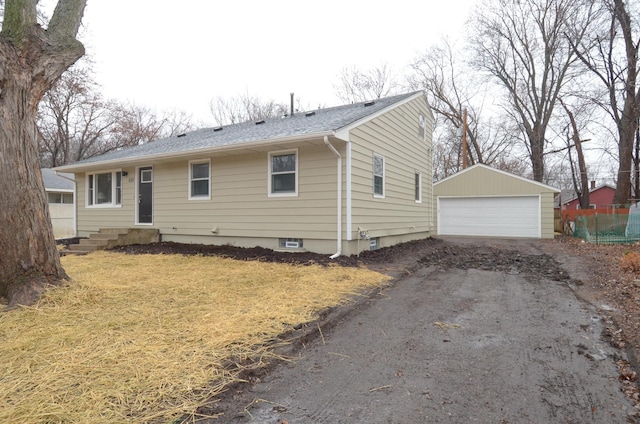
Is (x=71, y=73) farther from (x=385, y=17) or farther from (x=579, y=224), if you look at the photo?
(x=579, y=224)

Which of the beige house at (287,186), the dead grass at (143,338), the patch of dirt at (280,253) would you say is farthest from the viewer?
the beige house at (287,186)

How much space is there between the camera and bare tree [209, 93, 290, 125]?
2917cm

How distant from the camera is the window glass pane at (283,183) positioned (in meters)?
8.95

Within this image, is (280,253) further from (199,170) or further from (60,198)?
(60,198)

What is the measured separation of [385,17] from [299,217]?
1133cm

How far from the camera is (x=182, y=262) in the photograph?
827cm

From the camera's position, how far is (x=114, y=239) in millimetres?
10758

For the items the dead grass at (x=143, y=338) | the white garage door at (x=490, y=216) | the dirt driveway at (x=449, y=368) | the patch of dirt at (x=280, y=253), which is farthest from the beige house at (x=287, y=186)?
the white garage door at (x=490, y=216)

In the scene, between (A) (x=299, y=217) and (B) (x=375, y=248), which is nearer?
(A) (x=299, y=217)

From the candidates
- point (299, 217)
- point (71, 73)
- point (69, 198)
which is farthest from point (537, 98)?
point (69, 198)

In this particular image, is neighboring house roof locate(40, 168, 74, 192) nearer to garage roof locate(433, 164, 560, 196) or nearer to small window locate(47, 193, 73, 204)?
small window locate(47, 193, 73, 204)

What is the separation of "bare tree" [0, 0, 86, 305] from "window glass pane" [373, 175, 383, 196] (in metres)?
6.91

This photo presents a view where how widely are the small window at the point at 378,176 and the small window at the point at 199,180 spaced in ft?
15.4

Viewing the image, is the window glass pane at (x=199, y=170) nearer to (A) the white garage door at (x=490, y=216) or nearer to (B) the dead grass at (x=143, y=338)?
(B) the dead grass at (x=143, y=338)
